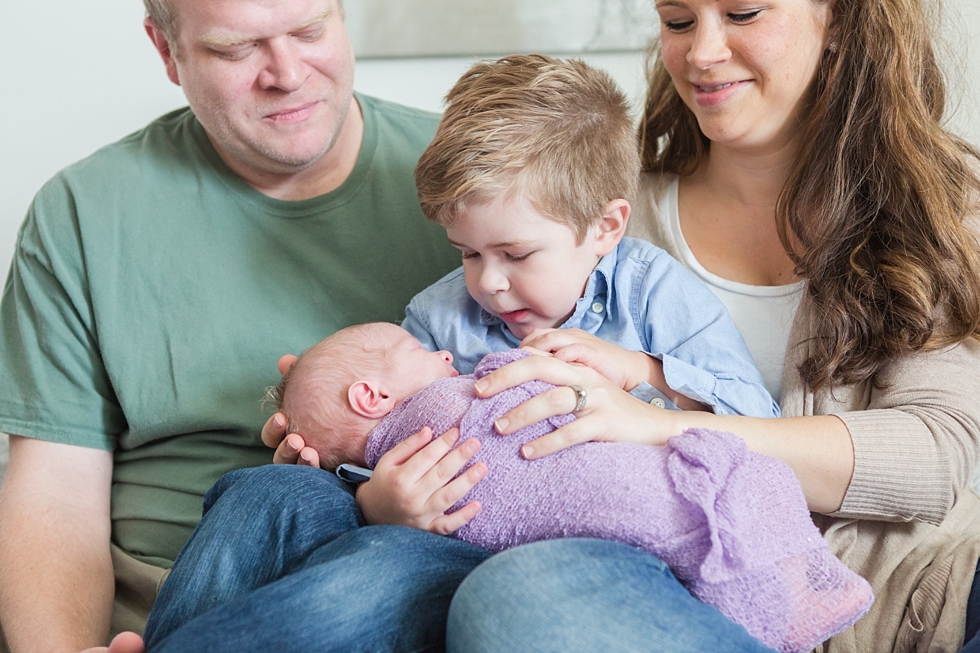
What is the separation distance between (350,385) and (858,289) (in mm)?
840

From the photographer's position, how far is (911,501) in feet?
4.33

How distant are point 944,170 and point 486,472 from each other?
37.0 inches

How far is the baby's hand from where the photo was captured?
1305mm

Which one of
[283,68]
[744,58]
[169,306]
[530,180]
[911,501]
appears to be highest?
[283,68]

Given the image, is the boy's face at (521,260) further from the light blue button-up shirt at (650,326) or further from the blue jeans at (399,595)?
the blue jeans at (399,595)

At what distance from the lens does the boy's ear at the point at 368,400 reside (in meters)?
1.30

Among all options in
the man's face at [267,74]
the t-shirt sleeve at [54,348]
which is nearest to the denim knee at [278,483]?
the t-shirt sleeve at [54,348]

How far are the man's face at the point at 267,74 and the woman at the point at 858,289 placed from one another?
0.64 m

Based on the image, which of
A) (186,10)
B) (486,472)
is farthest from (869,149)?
(186,10)

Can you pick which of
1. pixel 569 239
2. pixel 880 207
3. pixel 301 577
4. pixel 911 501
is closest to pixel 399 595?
pixel 301 577

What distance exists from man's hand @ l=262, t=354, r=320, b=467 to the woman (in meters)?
0.34

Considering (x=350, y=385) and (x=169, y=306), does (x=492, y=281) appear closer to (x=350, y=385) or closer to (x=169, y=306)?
(x=350, y=385)

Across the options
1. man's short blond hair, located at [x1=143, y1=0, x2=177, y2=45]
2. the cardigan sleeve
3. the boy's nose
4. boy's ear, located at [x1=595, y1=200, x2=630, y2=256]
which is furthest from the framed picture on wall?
the cardigan sleeve

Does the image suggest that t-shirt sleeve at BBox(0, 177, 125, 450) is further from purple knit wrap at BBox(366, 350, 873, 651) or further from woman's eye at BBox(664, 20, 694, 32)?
woman's eye at BBox(664, 20, 694, 32)
